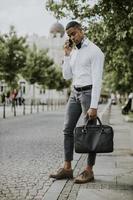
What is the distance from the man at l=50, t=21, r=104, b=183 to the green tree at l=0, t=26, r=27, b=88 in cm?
2541

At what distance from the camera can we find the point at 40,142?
12.6m

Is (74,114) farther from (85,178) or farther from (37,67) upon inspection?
(37,67)

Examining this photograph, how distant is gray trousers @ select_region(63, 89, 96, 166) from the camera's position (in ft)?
23.0

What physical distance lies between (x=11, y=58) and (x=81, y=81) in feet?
84.3

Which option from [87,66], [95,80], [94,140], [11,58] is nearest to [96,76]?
[95,80]

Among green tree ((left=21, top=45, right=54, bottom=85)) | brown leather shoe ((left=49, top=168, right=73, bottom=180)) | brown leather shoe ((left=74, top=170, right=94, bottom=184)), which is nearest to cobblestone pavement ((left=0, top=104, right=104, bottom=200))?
brown leather shoe ((left=49, top=168, right=73, bottom=180))

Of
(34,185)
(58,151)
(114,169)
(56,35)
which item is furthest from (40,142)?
(56,35)

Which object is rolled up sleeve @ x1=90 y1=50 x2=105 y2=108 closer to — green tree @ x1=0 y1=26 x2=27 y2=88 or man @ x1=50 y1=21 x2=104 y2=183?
man @ x1=50 y1=21 x2=104 y2=183

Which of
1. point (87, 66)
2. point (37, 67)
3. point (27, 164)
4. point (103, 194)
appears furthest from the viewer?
point (37, 67)

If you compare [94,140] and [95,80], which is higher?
[95,80]

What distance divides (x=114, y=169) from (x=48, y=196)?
2198 mm

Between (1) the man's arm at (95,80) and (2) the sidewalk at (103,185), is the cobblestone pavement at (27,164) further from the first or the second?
(1) the man's arm at (95,80)

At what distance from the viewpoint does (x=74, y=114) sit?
716 cm

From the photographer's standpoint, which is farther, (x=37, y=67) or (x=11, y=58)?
(x=37, y=67)
